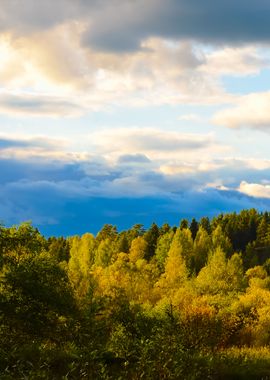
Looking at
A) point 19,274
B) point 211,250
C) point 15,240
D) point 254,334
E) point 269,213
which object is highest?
point 269,213

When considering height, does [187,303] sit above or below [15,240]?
below

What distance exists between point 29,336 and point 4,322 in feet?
6.22

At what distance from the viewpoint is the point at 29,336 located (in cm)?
3050

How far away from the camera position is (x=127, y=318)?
27.7 metres

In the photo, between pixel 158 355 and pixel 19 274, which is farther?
pixel 19 274

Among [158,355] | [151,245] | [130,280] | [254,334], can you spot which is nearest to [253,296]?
[254,334]

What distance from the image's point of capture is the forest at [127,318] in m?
11.6

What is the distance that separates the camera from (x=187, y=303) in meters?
64.0

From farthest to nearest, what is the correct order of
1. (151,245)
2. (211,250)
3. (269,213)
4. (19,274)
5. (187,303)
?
(269,213) → (151,245) → (211,250) → (187,303) → (19,274)

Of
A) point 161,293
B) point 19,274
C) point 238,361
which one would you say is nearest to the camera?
point 238,361

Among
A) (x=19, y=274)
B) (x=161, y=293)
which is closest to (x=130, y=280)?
(x=161, y=293)

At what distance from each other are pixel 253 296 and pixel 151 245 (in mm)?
76129

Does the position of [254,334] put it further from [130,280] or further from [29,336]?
[130,280]

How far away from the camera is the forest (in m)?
11.6
